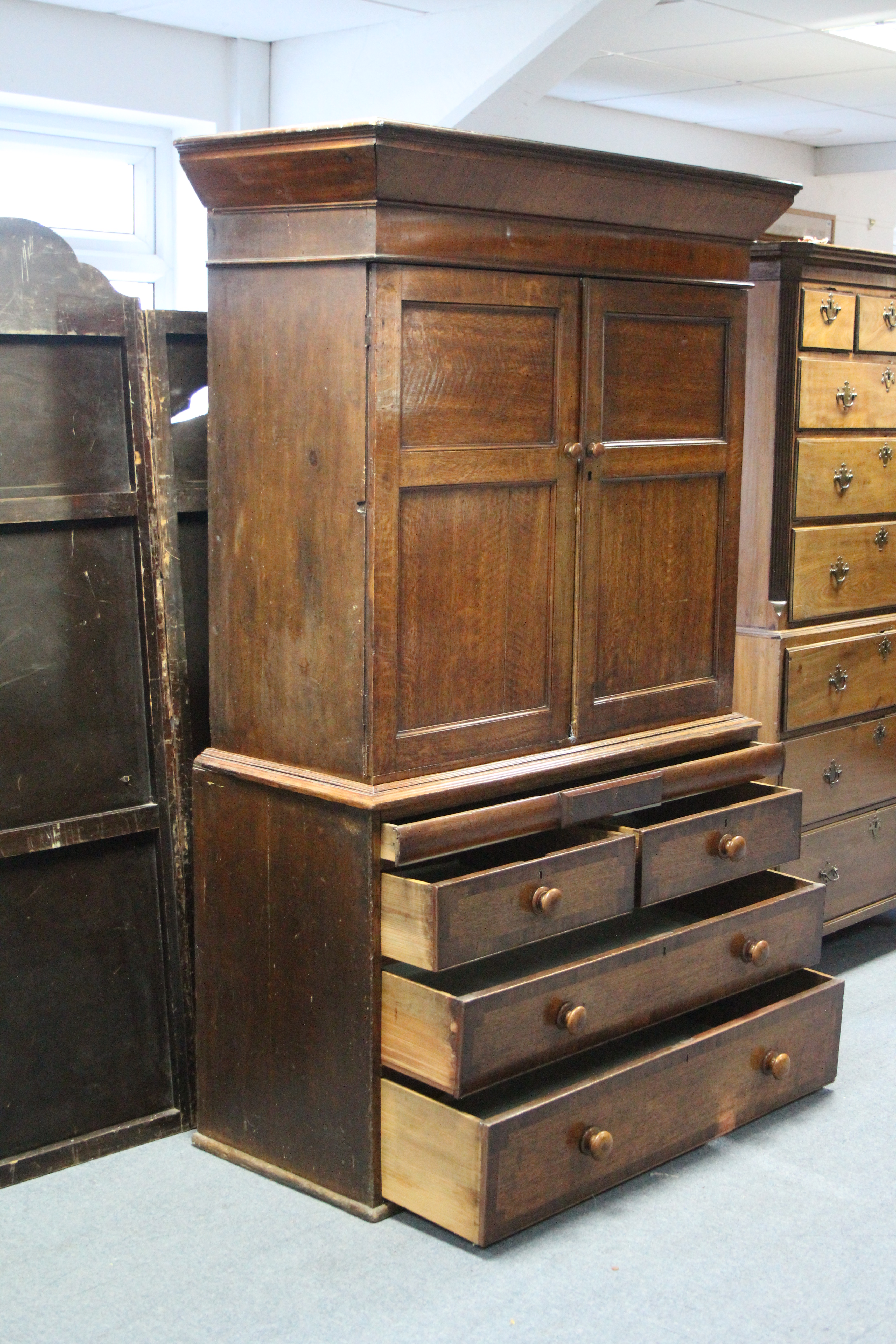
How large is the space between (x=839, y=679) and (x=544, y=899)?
4.71 feet

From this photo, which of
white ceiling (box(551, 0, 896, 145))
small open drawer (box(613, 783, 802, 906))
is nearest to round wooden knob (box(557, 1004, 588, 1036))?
small open drawer (box(613, 783, 802, 906))

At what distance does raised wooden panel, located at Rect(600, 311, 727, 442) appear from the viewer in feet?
8.69

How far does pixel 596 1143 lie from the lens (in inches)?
95.7

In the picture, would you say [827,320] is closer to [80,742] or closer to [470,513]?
[470,513]

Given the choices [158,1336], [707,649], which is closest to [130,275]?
[707,649]

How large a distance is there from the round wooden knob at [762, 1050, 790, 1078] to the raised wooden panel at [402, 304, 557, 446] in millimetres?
1213

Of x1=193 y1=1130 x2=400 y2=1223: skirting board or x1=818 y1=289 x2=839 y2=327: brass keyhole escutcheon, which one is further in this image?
x1=818 y1=289 x2=839 y2=327: brass keyhole escutcheon

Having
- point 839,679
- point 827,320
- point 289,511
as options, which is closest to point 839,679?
point 839,679

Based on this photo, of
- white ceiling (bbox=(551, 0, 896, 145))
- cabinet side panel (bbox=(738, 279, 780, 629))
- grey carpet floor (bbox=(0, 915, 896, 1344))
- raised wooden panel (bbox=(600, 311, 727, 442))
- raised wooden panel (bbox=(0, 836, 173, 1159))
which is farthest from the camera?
white ceiling (bbox=(551, 0, 896, 145))

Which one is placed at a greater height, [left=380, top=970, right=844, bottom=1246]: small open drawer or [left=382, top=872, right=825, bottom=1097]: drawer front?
[left=382, top=872, right=825, bottom=1097]: drawer front

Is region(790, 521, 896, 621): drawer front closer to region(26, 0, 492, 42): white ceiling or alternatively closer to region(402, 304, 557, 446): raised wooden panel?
region(402, 304, 557, 446): raised wooden panel

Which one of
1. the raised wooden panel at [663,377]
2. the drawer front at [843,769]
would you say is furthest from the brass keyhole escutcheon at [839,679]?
the raised wooden panel at [663,377]

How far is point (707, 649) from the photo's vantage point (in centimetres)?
297

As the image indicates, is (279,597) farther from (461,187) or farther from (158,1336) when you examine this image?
(158,1336)
